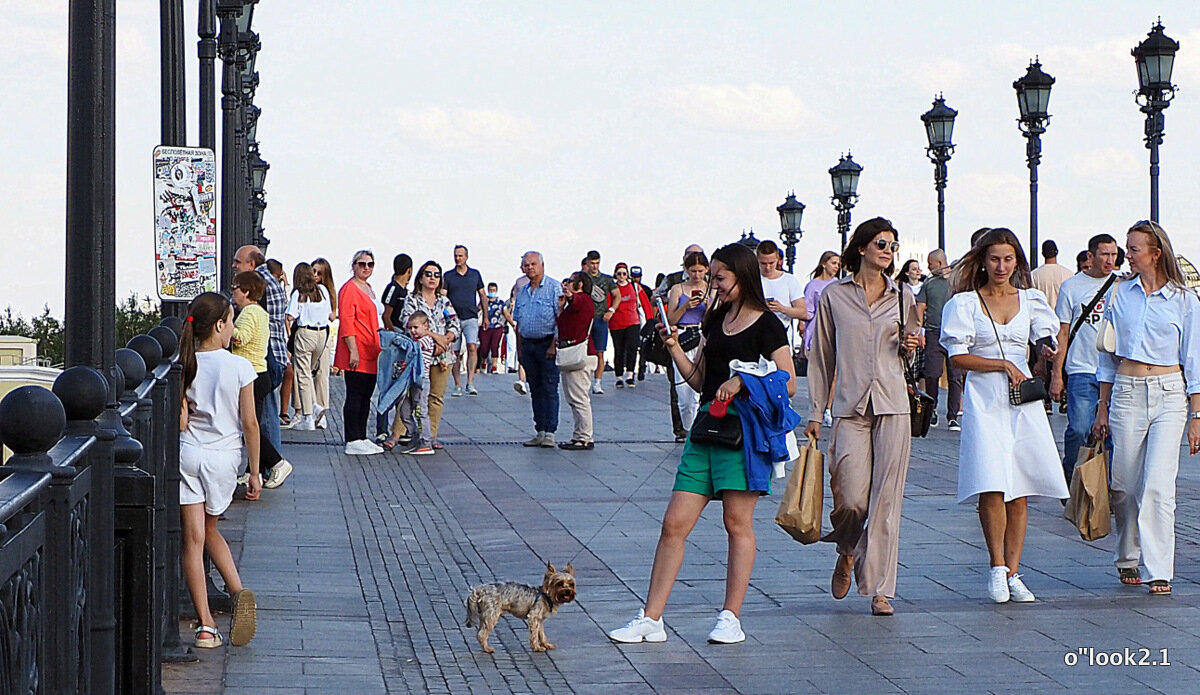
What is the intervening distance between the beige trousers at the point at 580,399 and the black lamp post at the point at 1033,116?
934 centimetres

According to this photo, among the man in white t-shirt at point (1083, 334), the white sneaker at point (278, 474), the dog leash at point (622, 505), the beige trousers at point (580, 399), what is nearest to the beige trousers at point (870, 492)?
the dog leash at point (622, 505)

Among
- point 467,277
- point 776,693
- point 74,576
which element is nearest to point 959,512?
point 776,693

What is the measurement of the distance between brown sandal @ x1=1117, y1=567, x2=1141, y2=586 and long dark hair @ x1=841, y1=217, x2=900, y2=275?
2.15m

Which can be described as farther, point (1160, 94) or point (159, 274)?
point (1160, 94)

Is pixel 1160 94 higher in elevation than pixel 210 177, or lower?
higher

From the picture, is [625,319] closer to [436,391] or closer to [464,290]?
[464,290]

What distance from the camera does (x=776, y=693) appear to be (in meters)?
6.71

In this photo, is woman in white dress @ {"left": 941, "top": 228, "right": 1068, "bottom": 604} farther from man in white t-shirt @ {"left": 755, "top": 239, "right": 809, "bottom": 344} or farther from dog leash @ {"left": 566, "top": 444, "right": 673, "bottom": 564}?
man in white t-shirt @ {"left": 755, "top": 239, "right": 809, "bottom": 344}

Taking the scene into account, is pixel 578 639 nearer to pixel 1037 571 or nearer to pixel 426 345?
pixel 1037 571

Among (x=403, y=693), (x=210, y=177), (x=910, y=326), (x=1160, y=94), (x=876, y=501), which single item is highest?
(x=1160, y=94)

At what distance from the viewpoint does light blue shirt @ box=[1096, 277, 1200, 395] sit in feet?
29.7

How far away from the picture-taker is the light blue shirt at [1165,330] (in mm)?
9039

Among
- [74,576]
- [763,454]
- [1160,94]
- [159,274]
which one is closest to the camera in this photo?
[74,576]

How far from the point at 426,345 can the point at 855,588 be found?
325 inches
